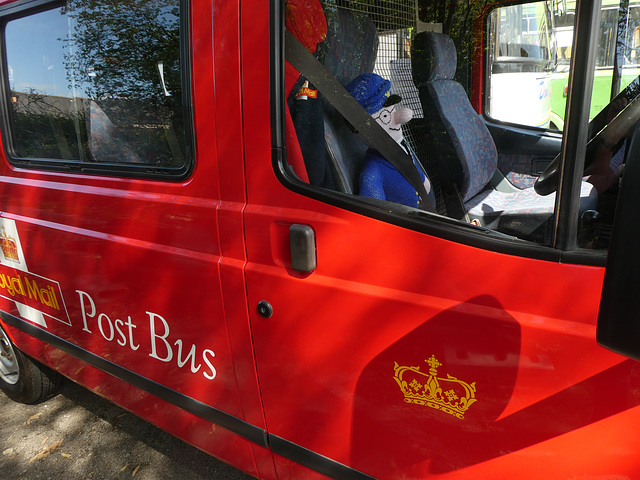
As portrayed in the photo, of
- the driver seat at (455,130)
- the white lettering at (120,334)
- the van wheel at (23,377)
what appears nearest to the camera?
the white lettering at (120,334)

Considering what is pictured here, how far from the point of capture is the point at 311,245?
130 cm

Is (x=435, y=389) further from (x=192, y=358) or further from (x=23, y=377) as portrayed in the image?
(x=23, y=377)

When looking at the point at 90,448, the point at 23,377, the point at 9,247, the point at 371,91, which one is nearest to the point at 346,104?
the point at 371,91

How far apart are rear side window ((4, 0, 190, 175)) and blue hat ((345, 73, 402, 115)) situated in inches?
21.7

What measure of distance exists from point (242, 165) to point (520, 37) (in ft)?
6.22

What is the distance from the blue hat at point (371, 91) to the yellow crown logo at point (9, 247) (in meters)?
1.62

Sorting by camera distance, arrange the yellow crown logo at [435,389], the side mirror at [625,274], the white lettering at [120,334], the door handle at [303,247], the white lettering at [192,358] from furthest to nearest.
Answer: the white lettering at [120,334], the white lettering at [192,358], the door handle at [303,247], the yellow crown logo at [435,389], the side mirror at [625,274]

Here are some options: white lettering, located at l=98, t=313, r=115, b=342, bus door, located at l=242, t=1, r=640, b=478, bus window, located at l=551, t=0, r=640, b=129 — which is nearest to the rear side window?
bus door, located at l=242, t=1, r=640, b=478

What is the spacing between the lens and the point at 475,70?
111 inches

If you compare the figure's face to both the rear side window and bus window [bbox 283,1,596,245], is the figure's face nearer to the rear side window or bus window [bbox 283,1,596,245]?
bus window [bbox 283,1,596,245]

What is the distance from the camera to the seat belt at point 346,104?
135cm

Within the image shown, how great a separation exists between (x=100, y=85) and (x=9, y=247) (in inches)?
39.5

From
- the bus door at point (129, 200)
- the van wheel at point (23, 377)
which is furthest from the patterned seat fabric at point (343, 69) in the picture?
the van wheel at point (23, 377)

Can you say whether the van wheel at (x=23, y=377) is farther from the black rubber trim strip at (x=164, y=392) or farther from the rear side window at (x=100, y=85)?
the rear side window at (x=100, y=85)
